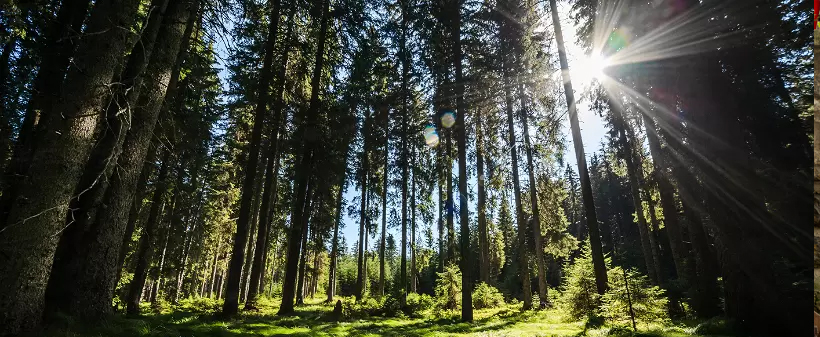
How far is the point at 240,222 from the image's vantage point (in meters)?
10.8

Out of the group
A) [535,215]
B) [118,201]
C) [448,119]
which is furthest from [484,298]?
[118,201]

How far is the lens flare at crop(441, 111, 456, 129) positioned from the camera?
15058 mm

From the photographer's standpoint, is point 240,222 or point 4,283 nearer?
point 4,283

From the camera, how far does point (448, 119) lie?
1534 cm

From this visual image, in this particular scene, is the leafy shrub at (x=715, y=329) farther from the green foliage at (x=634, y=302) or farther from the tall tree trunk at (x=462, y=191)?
the tall tree trunk at (x=462, y=191)

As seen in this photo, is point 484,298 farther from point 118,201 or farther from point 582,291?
point 118,201

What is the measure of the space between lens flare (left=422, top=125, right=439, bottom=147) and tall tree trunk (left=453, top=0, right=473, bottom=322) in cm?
370

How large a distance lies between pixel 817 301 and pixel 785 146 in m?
12.7

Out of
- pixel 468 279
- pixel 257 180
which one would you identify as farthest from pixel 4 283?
pixel 257 180

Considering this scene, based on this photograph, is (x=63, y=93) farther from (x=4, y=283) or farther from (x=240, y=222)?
(x=240, y=222)

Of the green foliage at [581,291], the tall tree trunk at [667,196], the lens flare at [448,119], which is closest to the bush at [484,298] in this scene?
the green foliage at [581,291]

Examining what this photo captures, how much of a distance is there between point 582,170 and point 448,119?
623 centimetres

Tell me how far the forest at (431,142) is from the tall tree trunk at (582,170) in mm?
66

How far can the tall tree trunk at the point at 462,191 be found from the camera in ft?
40.7
